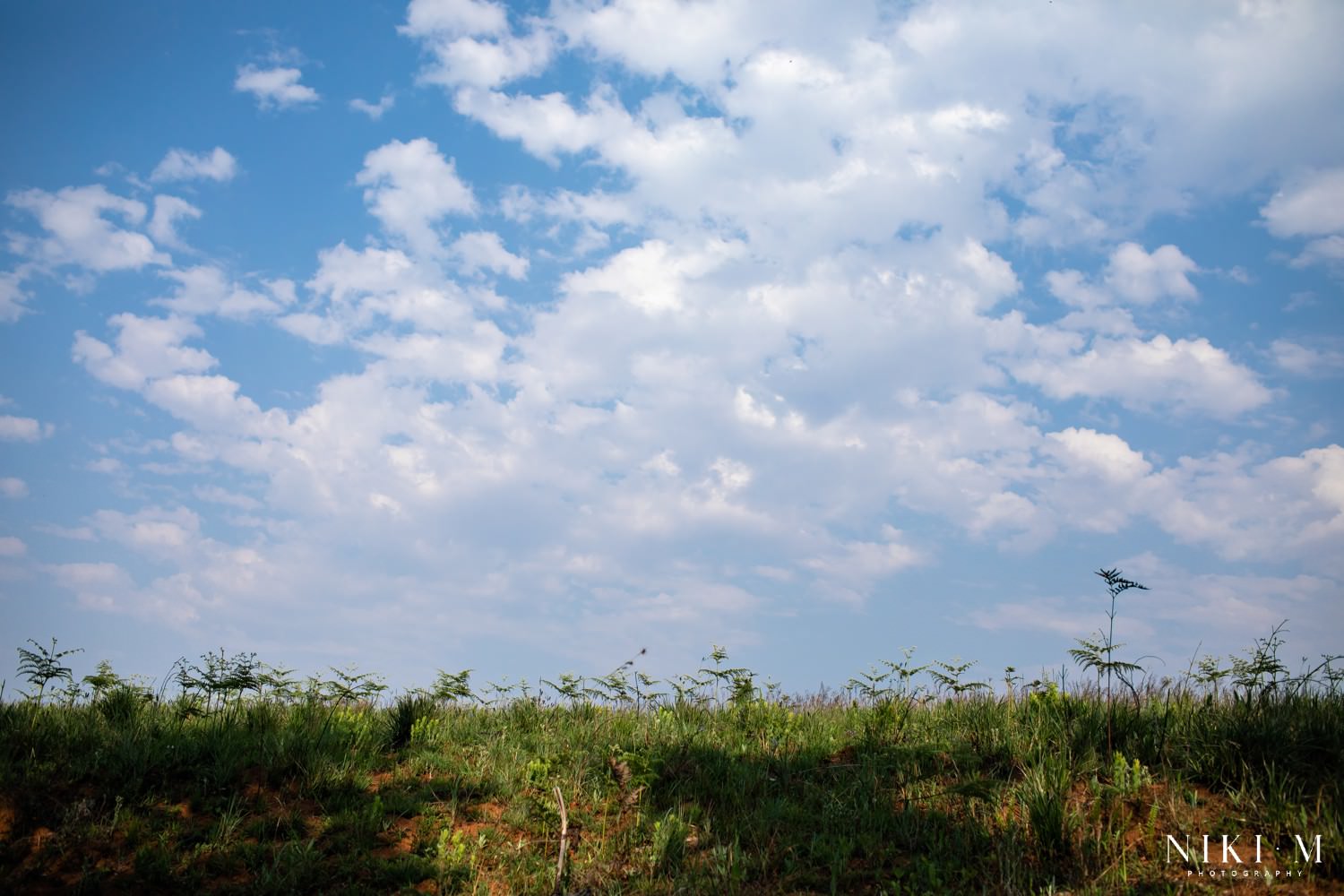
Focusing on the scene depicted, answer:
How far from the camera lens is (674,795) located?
8883 mm

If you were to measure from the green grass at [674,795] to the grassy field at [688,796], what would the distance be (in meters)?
0.03

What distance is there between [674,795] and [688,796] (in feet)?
0.52

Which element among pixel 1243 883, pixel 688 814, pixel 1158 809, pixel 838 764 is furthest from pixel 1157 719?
pixel 688 814

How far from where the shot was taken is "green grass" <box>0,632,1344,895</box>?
7152mm

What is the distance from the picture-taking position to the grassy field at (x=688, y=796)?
7.09 metres

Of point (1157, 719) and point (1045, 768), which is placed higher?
point (1157, 719)

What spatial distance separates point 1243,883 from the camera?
6430mm

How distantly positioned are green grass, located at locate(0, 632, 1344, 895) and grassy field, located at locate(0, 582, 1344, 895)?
27mm

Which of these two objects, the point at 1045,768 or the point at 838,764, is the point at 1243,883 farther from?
the point at 838,764

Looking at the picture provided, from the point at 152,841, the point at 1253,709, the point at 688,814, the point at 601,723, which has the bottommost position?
the point at 152,841

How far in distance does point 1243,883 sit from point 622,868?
16.4 feet

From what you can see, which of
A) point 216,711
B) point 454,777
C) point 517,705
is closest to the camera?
point 454,777

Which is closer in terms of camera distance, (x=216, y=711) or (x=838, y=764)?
(x=838, y=764)

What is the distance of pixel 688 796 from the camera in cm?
884
